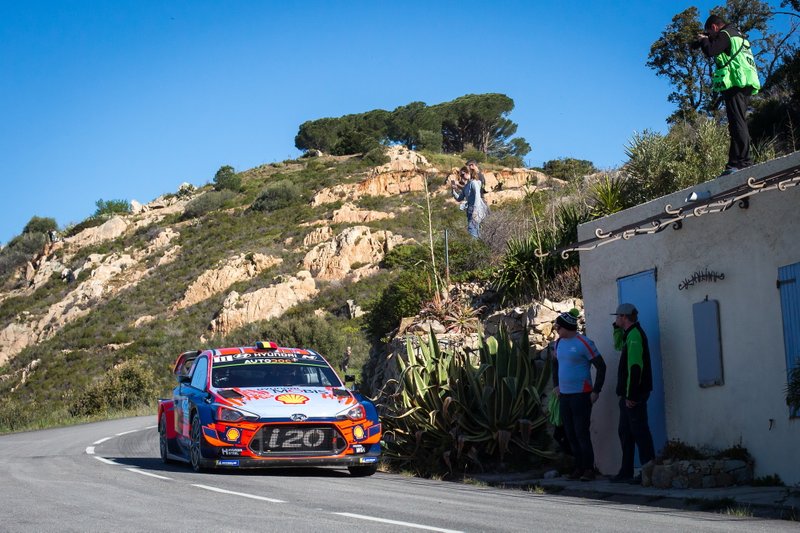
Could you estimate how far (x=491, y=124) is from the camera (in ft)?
315

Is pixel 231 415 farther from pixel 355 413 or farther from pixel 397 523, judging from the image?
pixel 397 523

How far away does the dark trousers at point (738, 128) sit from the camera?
11555 mm

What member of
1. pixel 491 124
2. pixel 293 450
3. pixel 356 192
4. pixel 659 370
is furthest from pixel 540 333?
pixel 491 124

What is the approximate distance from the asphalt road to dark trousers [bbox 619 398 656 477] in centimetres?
128

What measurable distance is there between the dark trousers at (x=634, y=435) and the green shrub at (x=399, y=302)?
8451mm

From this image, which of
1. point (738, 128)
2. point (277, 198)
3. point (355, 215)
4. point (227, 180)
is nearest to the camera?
point (738, 128)

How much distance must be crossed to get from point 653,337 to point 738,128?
8.77 ft

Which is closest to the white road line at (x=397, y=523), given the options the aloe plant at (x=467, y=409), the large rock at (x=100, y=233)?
the aloe plant at (x=467, y=409)

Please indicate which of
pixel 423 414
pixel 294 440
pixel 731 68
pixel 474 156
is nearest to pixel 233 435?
pixel 294 440

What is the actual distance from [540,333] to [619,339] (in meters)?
3.57

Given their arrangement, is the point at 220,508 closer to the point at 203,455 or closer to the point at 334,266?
the point at 203,455

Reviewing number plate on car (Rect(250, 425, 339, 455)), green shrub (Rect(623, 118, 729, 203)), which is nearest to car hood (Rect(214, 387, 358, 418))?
number plate on car (Rect(250, 425, 339, 455))

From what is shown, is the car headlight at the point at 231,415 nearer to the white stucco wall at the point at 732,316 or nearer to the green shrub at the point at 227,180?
the white stucco wall at the point at 732,316

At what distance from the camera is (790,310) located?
31.8ft
